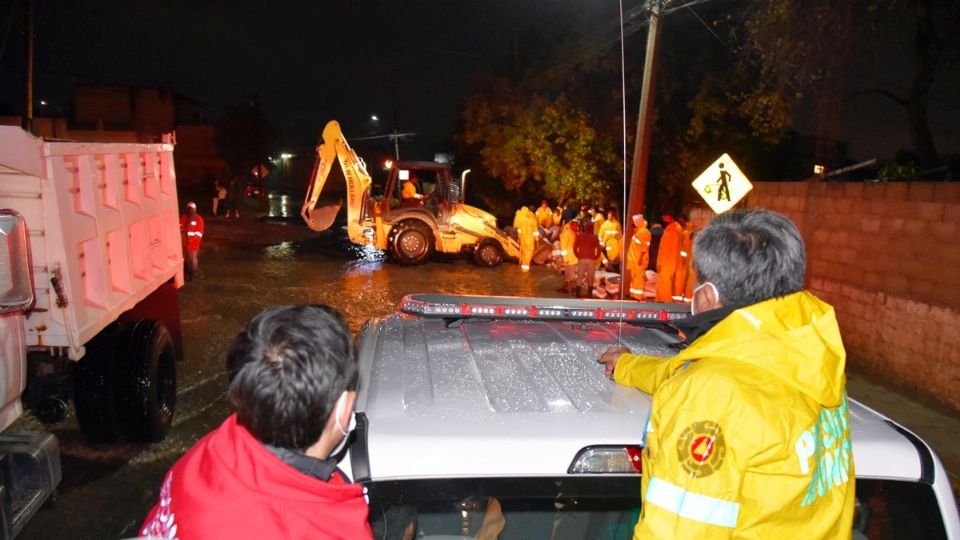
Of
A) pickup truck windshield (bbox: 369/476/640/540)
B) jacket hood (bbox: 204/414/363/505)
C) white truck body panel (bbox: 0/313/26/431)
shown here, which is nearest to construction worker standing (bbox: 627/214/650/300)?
white truck body panel (bbox: 0/313/26/431)

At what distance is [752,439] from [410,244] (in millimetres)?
16285

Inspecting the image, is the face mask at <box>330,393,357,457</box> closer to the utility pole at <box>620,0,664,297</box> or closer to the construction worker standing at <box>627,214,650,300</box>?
the utility pole at <box>620,0,664,297</box>

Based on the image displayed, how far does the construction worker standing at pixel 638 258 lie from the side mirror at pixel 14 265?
1051 cm

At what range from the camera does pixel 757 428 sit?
1354 mm

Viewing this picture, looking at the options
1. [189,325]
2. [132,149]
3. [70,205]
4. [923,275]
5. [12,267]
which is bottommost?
[189,325]

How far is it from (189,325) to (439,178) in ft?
32.5

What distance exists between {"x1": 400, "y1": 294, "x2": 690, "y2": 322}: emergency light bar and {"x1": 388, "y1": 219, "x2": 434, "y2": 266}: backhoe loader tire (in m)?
13.9

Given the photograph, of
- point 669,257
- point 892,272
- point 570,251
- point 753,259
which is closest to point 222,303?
point 570,251

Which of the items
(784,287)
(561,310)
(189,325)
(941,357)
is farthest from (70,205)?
(941,357)

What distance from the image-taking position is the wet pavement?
490 centimetres

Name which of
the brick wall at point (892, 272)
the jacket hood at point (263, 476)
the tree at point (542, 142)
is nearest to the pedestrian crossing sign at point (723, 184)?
the brick wall at point (892, 272)

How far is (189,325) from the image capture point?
10.0 m

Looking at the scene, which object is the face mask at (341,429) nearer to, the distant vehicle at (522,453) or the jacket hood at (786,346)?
the distant vehicle at (522,453)

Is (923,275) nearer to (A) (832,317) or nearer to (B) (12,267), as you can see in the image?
(A) (832,317)
